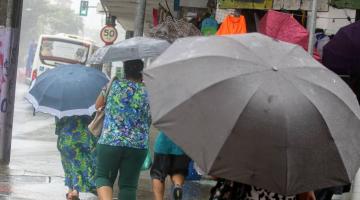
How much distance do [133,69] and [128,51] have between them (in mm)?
249

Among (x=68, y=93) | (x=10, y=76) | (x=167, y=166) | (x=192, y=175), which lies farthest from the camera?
(x=10, y=76)

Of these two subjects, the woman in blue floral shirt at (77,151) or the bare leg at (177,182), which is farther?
the woman in blue floral shirt at (77,151)

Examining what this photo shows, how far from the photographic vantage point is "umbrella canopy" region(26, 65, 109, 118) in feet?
22.9

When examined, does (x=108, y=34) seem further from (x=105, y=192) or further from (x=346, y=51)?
(x=105, y=192)

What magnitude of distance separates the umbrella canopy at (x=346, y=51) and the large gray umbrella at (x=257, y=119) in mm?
2932

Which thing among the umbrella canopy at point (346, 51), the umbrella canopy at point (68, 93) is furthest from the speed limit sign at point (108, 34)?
the umbrella canopy at point (346, 51)

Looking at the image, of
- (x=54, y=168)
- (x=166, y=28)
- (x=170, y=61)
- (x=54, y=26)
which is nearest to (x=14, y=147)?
(x=54, y=168)

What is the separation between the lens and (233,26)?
31.4 ft

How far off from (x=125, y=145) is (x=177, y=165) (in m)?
1.40

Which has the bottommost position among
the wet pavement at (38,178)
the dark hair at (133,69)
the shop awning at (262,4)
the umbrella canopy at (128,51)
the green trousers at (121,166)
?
the wet pavement at (38,178)

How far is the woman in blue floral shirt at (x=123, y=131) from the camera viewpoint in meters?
5.98

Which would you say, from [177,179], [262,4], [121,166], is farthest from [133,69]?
[262,4]

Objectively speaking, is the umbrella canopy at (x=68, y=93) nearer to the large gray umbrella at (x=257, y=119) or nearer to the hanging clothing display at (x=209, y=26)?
the large gray umbrella at (x=257, y=119)

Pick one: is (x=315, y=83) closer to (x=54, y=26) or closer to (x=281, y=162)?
(x=281, y=162)
